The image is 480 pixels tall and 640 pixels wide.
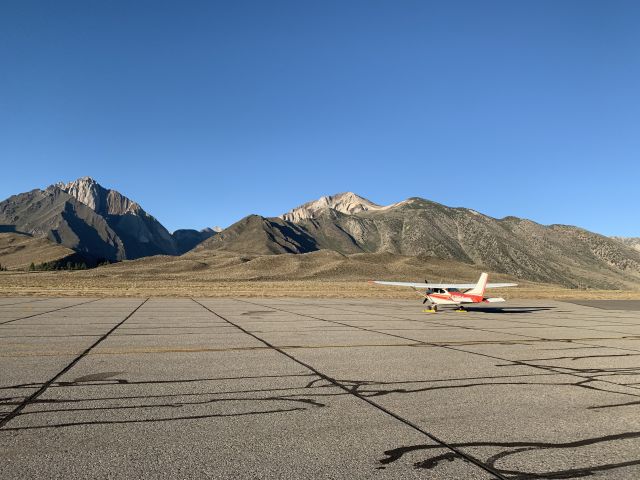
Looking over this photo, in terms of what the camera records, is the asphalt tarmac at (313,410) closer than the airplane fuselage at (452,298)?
Yes

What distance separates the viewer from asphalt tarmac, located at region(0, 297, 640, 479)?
5180mm

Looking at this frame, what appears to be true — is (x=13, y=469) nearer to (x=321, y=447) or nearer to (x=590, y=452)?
(x=321, y=447)

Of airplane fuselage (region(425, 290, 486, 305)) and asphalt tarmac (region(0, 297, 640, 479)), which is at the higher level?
airplane fuselage (region(425, 290, 486, 305))

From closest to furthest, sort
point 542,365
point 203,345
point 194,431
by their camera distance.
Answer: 1. point 194,431
2. point 542,365
3. point 203,345

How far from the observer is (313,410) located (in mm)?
7305

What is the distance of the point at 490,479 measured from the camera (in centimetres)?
480

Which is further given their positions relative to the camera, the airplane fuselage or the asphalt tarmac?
the airplane fuselage

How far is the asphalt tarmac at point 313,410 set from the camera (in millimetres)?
5180

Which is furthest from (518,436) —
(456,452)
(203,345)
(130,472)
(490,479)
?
(203,345)

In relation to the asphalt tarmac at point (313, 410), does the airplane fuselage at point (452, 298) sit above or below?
above

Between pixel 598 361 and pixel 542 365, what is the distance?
2.14 metres

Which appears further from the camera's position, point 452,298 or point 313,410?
point 452,298

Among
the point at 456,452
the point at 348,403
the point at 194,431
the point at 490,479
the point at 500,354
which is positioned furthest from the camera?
the point at 500,354

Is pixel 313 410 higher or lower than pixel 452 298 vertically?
lower
